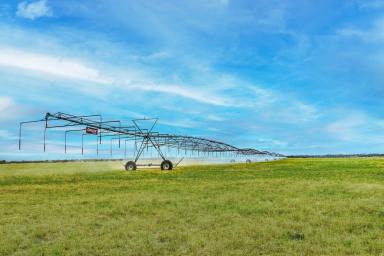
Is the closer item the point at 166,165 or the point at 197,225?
the point at 197,225

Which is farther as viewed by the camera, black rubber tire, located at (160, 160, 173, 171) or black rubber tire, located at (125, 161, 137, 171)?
black rubber tire, located at (160, 160, 173, 171)

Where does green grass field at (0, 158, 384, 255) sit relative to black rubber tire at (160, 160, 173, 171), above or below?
below

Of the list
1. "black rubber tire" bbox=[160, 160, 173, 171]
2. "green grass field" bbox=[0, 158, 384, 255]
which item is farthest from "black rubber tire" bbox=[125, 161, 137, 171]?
"green grass field" bbox=[0, 158, 384, 255]

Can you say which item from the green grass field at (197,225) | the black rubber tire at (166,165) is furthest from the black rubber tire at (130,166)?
the green grass field at (197,225)

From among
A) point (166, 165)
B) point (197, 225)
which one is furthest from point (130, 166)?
point (197, 225)

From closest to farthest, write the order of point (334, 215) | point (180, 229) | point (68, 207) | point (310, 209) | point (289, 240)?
point (289, 240), point (180, 229), point (334, 215), point (310, 209), point (68, 207)

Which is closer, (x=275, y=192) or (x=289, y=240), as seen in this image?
(x=289, y=240)

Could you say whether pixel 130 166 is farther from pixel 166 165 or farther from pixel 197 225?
pixel 197 225

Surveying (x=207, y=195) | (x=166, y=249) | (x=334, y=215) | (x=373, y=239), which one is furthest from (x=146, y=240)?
(x=207, y=195)

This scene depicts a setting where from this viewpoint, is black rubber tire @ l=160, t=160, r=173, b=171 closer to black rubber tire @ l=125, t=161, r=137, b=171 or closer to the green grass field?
black rubber tire @ l=125, t=161, r=137, b=171

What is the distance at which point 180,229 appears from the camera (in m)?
12.6

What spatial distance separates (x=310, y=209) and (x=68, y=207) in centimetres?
903

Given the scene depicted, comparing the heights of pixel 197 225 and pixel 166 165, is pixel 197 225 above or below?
below

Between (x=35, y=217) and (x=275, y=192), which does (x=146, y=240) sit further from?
(x=275, y=192)
